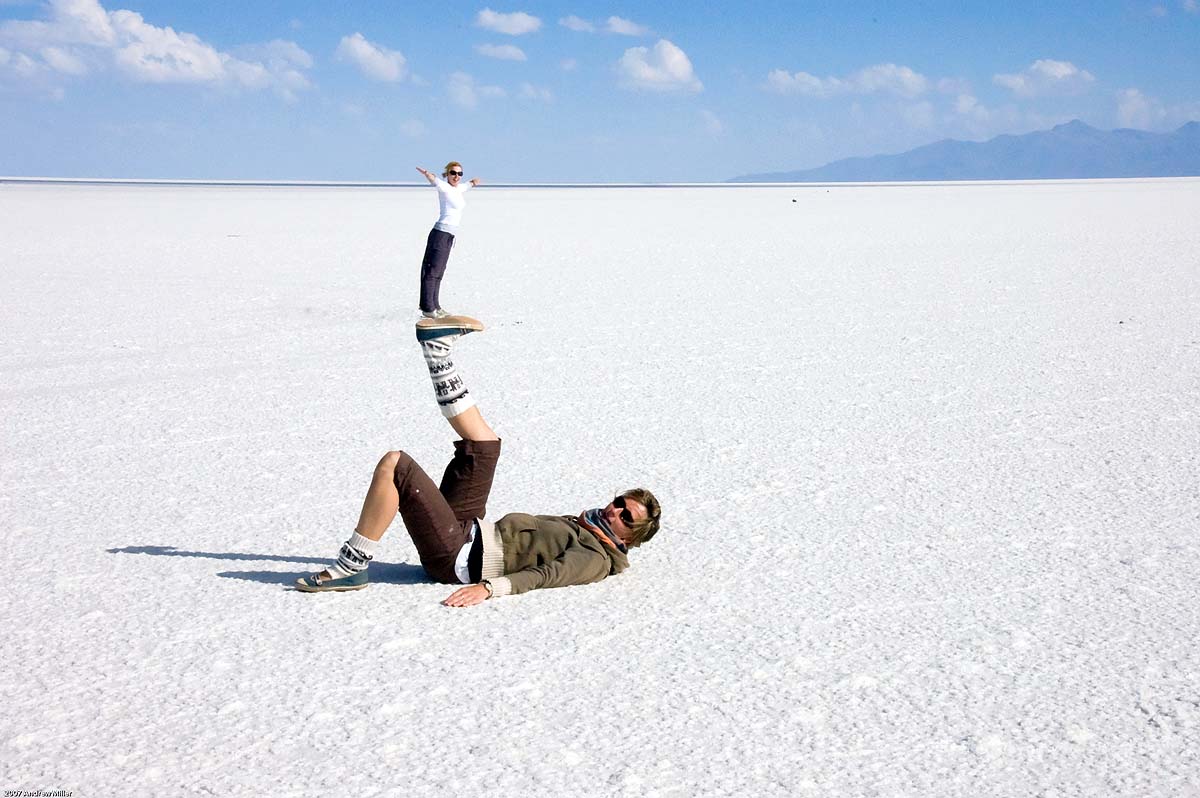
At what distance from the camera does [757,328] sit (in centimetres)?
1179

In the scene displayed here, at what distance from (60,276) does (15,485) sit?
11.5 meters

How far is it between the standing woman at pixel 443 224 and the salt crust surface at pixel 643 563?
639 mm

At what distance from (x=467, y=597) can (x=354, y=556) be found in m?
0.48

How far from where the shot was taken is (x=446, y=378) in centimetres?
451

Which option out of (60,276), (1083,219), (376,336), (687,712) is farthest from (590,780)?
(1083,219)

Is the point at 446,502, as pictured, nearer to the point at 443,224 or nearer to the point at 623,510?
the point at 623,510

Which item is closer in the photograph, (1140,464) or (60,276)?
(1140,464)

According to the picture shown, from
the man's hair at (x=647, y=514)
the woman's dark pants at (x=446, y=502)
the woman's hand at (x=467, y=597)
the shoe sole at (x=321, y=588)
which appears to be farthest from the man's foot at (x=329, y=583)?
the man's hair at (x=647, y=514)

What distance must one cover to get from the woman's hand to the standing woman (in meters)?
5.72

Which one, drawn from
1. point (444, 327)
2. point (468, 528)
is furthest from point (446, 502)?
point (444, 327)

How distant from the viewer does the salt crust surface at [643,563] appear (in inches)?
133

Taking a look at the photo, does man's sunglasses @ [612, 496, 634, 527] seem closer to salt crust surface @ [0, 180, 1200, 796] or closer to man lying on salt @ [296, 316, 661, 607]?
man lying on salt @ [296, 316, 661, 607]

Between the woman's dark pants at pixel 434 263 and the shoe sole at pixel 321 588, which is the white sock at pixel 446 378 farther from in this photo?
the woman's dark pants at pixel 434 263

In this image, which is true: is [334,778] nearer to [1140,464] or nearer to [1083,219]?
[1140,464]
